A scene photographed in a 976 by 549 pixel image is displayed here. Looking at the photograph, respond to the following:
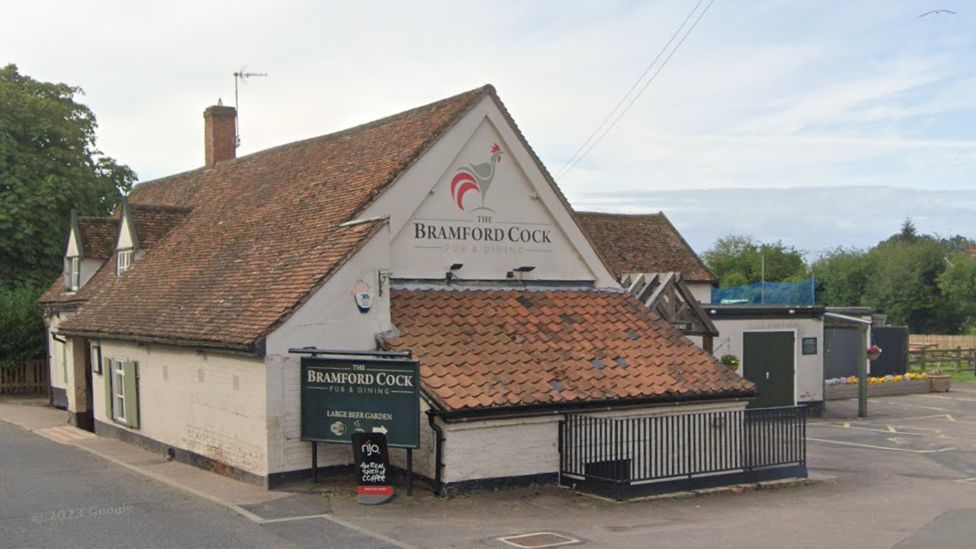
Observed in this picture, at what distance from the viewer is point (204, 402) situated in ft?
53.8

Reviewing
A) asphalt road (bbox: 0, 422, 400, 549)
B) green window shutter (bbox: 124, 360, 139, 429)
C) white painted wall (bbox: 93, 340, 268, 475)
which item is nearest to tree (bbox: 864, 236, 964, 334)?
green window shutter (bbox: 124, 360, 139, 429)

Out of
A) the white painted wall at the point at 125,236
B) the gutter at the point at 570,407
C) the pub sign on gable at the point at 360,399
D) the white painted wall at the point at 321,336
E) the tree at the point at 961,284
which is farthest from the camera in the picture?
the tree at the point at 961,284

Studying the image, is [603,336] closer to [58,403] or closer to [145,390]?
[145,390]

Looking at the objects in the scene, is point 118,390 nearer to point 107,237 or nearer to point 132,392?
point 132,392

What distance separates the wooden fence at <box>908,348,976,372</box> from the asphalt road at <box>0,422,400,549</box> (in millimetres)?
38229

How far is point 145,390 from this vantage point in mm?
18922

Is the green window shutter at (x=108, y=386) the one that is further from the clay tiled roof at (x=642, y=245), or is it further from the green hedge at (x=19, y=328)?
the clay tiled roof at (x=642, y=245)

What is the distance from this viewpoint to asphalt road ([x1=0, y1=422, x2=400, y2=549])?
36.9 ft

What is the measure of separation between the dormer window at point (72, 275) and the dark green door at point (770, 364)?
59.7 feet

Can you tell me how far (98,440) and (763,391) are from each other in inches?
669

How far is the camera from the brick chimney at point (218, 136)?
28.6m

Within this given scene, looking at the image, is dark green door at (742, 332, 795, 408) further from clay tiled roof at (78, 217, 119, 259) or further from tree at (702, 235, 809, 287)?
tree at (702, 235, 809, 287)

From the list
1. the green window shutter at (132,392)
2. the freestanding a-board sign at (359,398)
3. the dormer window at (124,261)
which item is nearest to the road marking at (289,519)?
the freestanding a-board sign at (359,398)

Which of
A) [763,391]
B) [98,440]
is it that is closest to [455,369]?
[98,440]
